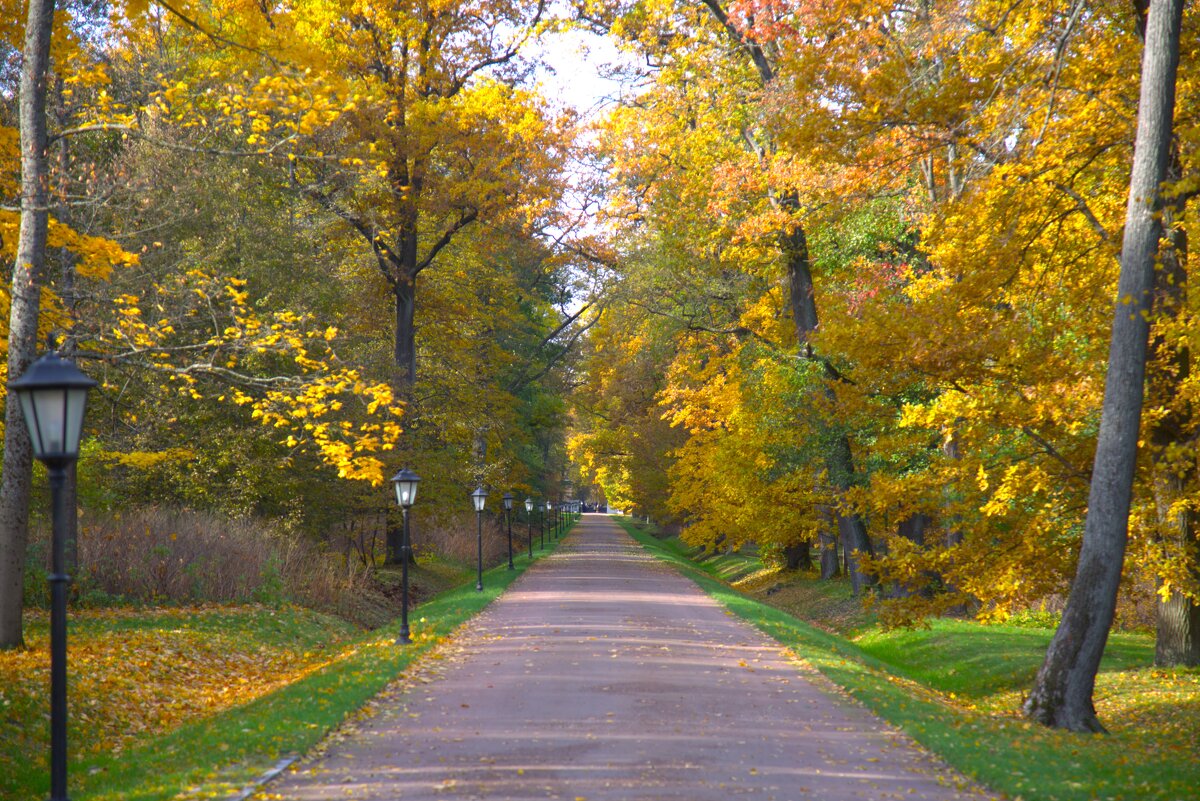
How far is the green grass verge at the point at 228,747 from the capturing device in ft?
24.1

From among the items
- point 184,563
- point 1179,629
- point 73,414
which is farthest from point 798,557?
point 73,414

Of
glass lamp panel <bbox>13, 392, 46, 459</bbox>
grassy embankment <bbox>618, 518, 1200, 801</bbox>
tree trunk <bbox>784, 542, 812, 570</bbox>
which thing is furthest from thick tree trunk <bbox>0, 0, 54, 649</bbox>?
tree trunk <bbox>784, 542, 812, 570</bbox>

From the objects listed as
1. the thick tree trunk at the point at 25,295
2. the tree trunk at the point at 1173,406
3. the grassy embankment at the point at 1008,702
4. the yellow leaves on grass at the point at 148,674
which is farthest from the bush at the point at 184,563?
the tree trunk at the point at 1173,406

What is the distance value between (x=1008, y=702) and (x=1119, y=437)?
507 centimetres

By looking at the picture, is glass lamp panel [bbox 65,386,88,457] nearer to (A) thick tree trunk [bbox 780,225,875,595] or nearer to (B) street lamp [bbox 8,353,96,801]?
(B) street lamp [bbox 8,353,96,801]

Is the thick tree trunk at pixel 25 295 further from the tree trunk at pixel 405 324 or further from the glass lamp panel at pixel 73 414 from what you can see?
the tree trunk at pixel 405 324

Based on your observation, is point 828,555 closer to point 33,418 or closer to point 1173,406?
point 1173,406

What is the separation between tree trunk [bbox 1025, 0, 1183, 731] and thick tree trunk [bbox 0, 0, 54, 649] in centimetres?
1136

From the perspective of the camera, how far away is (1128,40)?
13.1m

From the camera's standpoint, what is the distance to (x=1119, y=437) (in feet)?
35.9

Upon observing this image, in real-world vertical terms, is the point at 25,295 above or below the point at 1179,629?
above

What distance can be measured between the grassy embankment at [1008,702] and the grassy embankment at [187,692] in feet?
17.2

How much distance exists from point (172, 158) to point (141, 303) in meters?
3.50

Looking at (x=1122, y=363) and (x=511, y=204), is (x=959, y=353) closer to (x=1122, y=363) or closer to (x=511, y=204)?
(x=1122, y=363)
